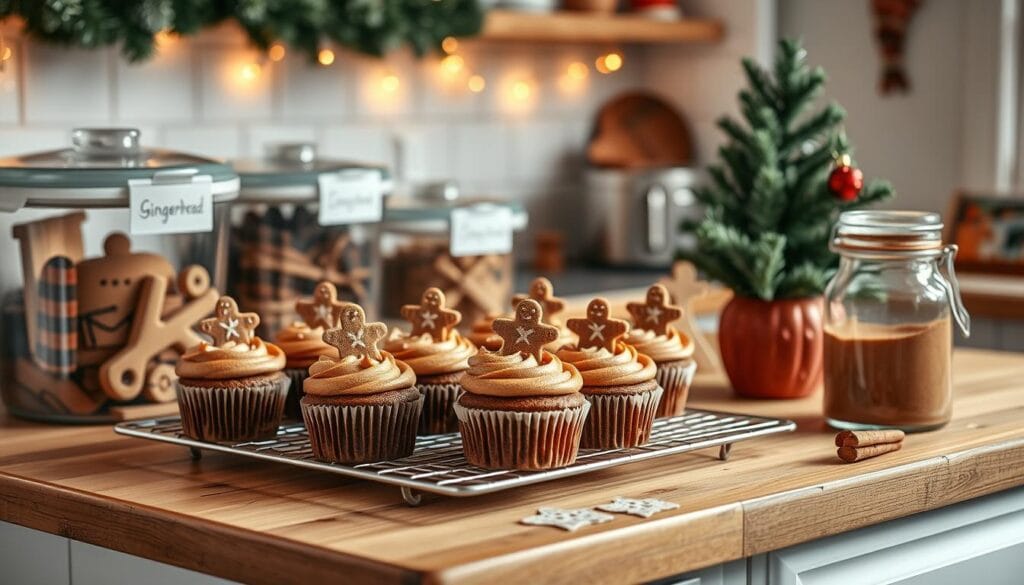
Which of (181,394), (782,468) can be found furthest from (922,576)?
(181,394)

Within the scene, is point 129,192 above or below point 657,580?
above

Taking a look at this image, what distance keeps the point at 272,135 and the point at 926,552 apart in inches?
→ 76.0

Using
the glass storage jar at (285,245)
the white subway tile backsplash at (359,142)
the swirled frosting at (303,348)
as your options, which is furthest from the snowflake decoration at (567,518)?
the white subway tile backsplash at (359,142)

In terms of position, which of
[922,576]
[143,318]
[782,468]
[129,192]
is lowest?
[922,576]

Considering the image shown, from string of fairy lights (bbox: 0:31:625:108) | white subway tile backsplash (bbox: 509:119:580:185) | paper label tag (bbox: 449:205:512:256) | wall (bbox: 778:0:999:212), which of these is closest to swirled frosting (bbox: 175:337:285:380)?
paper label tag (bbox: 449:205:512:256)

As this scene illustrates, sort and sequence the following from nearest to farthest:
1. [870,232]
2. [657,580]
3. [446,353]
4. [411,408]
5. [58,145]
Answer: [657,580], [411,408], [446,353], [870,232], [58,145]

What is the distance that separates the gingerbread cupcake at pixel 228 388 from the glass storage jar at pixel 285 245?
0.43m

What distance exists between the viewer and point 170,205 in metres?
1.54

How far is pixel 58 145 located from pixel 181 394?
4.66 feet

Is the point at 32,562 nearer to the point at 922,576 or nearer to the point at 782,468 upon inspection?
the point at 782,468

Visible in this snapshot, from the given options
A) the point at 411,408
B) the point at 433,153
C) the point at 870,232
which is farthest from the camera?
the point at 433,153

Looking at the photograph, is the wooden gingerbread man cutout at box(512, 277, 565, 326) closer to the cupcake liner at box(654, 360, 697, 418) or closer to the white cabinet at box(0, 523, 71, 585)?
the cupcake liner at box(654, 360, 697, 418)

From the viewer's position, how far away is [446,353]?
1.36 metres

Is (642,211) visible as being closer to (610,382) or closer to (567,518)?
(610,382)
